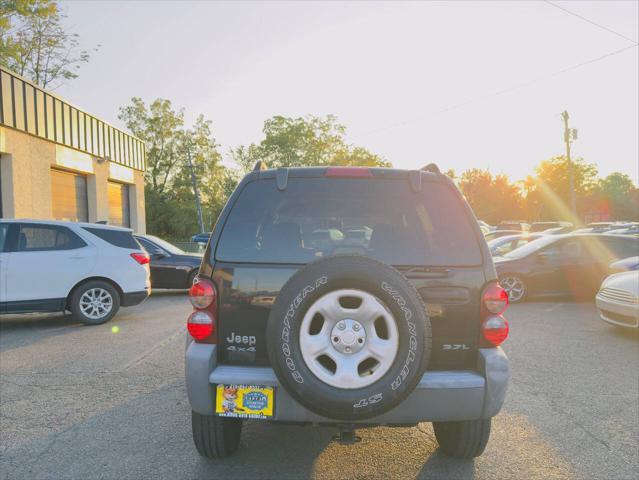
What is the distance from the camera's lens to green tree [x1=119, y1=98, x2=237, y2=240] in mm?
55156

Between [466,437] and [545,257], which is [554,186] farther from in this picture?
[466,437]

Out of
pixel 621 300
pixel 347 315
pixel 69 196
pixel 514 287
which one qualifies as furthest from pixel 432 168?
pixel 69 196

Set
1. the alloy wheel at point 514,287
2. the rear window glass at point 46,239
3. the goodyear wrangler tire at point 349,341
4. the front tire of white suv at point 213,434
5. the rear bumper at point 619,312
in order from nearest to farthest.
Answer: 1. the goodyear wrangler tire at point 349,341
2. the front tire of white suv at point 213,434
3. the rear bumper at point 619,312
4. the rear window glass at point 46,239
5. the alloy wheel at point 514,287

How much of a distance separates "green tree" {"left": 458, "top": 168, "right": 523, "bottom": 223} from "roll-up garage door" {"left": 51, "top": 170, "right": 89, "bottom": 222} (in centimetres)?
6087

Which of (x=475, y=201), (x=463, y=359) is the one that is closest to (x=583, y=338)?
(x=463, y=359)

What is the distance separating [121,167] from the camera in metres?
31.5

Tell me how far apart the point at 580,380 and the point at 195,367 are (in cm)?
403

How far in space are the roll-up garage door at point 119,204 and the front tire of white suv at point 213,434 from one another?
27.4 m

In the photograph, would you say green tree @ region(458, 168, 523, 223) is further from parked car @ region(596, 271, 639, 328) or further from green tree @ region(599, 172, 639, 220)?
parked car @ region(596, 271, 639, 328)

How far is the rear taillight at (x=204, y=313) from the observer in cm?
298

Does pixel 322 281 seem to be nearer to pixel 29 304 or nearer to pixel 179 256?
pixel 29 304

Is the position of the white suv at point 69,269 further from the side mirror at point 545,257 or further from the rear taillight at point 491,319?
the side mirror at point 545,257

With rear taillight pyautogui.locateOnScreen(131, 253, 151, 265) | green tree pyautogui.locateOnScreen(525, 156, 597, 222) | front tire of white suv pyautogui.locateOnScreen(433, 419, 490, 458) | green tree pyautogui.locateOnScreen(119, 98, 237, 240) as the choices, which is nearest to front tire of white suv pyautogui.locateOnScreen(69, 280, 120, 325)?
rear taillight pyautogui.locateOnScreen(131, 253, 151, 265)

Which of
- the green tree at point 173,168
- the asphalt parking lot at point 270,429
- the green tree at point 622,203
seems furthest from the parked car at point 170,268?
the green tree at point 622,203
